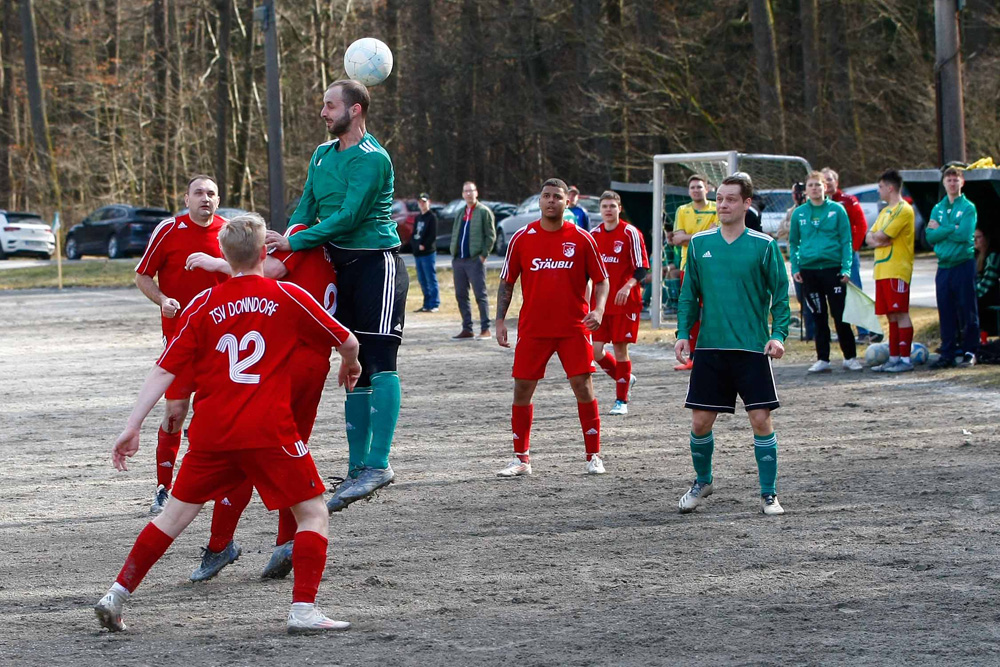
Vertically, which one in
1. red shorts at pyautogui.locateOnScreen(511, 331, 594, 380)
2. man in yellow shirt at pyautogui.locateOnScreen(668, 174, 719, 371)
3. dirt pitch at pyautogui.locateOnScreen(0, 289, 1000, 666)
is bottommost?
dirt pitch at pyautogui.locateOnScreen(0, 289, 1000, 666)

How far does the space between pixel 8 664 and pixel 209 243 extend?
12.0 feet

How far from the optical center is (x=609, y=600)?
5461 mm

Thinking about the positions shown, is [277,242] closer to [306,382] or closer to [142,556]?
[306,382]

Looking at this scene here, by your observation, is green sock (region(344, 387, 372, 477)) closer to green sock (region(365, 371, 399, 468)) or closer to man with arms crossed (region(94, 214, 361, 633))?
green sock (region(365, 371, 399, 468))

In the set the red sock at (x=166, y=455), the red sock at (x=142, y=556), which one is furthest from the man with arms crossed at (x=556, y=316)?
the red sock at (x=142, y=556)

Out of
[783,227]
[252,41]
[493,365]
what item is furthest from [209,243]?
[252,41]

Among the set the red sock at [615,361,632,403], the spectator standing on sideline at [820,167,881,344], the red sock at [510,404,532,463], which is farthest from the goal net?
the red sock at [510,404,532,463]

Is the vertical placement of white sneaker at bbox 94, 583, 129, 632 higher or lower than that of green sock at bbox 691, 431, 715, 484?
lower

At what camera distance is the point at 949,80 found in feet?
A: 54.4

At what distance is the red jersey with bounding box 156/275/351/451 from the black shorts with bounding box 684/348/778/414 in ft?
9.25

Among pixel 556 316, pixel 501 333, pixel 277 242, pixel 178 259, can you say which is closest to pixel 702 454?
pixel 556 316

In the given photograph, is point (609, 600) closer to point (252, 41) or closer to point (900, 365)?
point (900, 365)

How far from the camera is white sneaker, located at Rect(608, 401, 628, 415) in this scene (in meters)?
11.1

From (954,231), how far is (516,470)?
6716mm
